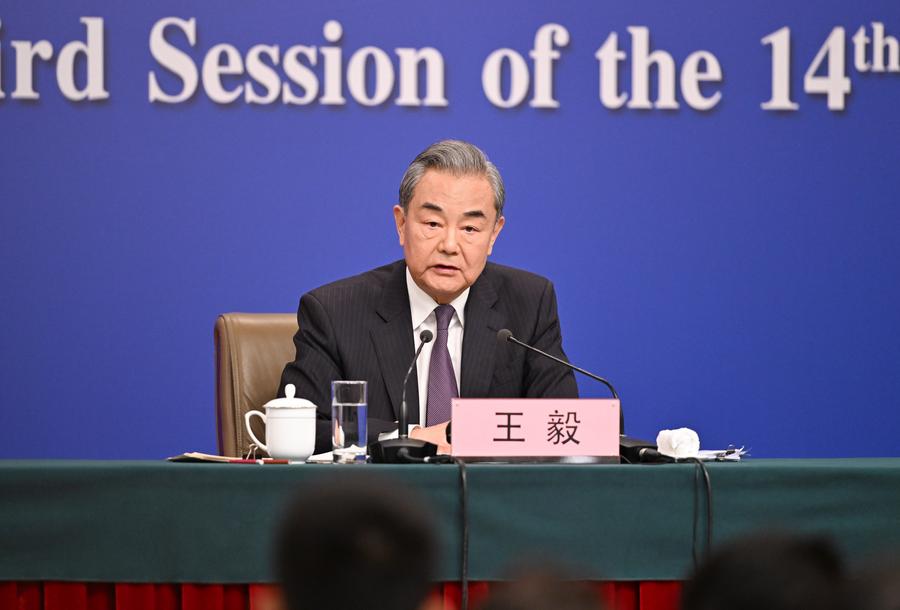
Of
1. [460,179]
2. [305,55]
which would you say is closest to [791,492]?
[460,179]

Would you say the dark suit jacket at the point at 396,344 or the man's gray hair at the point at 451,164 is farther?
the man's gray hair at the point at 451,164

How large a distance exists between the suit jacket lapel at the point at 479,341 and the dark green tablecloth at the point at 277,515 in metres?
0.92

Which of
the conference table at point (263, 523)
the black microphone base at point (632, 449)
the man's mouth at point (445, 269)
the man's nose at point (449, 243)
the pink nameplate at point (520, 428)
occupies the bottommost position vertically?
the conference table at point (263, 523)

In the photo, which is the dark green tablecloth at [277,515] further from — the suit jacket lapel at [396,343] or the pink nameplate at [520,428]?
the suit jacket lapel at [396,343]

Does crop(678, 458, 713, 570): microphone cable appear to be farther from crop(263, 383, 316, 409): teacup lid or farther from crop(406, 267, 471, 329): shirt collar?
crop(406, 267, 471, 329): shirt collar

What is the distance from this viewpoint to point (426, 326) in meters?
2.88

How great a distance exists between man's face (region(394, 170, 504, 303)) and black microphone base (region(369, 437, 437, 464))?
0.85 m

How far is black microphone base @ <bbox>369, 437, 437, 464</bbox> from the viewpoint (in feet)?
6.63

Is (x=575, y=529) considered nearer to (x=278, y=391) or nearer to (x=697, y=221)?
A: (x=278, y=391)

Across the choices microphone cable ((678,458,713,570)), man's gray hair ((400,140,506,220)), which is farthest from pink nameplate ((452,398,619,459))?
man's gray hair ((400,140,506,220))

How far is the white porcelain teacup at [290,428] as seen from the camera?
215 centimetres

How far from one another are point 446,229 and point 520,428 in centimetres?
98

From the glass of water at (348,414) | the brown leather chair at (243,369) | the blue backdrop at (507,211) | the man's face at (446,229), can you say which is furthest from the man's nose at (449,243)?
the blue backdrop at (507,211)

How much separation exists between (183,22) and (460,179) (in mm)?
1316
